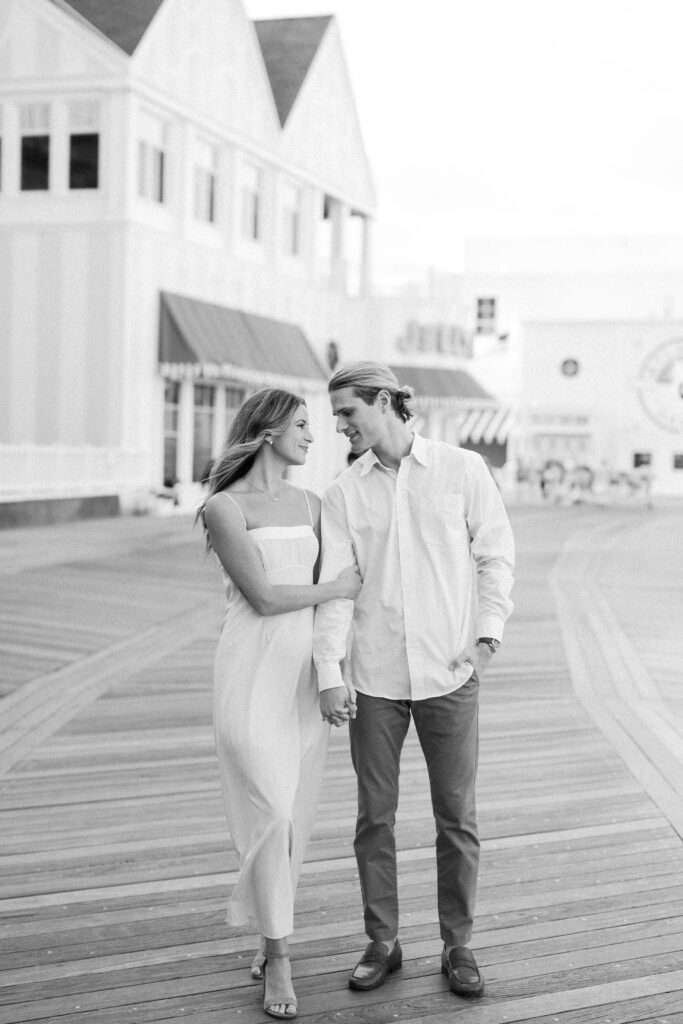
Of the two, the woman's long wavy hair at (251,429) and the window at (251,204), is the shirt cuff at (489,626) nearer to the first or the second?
the woman's long wavy hair at (251,429)

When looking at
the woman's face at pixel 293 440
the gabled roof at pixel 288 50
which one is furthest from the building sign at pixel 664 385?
the woman's face at pixel 293 440

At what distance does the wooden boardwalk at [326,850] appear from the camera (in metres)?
3.47

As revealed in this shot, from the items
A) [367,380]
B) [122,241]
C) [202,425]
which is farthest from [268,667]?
[202,425]

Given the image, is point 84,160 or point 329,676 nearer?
point 329,676

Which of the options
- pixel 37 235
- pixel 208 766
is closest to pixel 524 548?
pixel 37 235

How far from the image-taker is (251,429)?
354cm

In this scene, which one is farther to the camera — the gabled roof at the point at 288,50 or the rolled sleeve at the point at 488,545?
the gabled roof at the point at 288,50

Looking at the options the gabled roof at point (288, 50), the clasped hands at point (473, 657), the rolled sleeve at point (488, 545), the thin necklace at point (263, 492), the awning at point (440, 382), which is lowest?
the clasped hands at point (473, 657)

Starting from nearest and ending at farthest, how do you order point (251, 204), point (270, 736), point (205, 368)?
point (270, 736)
point (205, 368)
point (251, 204)

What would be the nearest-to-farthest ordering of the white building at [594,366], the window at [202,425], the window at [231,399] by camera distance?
the window at [202,425], the window at [231,399], the white building at [594,366]

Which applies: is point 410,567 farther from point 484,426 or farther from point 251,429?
point 484,426

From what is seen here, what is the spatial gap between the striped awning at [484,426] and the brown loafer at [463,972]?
41.0 metres

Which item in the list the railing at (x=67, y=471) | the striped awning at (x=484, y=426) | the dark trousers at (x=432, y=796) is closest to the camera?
the dark trousers at (x=432, y=796)

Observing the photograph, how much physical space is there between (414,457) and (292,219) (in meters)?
25.9
